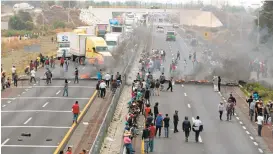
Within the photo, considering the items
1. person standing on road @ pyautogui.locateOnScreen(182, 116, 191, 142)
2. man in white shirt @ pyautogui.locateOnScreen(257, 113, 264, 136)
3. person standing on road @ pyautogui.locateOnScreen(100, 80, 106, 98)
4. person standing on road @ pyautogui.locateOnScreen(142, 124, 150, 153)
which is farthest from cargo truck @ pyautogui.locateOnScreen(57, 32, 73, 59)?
person standing on road @ pyautogui.locateOnScreen(142, 124, 150, 153)

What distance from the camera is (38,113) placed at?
3522 cm

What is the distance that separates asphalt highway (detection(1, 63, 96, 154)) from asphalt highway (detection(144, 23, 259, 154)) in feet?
17.2

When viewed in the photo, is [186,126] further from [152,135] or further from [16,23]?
[16,23]

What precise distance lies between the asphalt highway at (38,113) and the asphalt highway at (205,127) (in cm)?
524

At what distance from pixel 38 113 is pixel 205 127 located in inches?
398

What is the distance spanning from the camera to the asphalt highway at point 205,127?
2677cm

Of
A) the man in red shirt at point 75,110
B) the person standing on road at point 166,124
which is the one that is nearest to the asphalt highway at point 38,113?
the man in red shirt at point 75,110

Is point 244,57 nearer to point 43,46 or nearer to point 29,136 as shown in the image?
point 29,136

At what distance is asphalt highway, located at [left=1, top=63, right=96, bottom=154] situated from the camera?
2748cm

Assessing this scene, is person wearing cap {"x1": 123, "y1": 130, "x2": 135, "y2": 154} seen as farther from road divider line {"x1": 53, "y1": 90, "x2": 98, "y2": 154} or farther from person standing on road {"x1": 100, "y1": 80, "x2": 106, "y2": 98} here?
person standing on road {"x1": 100, "y1": 80, "x2": 106, "y2": 98}

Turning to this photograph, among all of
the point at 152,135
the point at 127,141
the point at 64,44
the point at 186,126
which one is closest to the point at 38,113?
the point at 186,126

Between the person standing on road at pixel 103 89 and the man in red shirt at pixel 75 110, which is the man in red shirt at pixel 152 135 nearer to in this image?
the man in red shirt at pixel 75 110

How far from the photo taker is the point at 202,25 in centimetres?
8269

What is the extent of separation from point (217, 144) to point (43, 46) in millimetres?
68893
